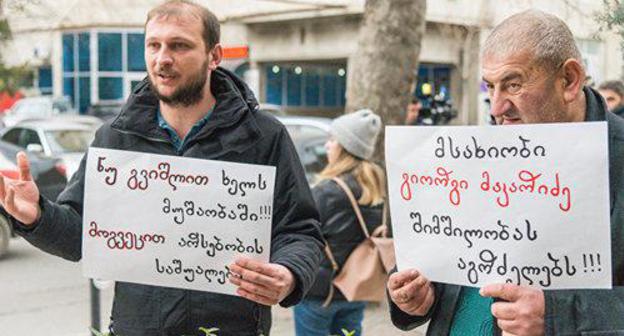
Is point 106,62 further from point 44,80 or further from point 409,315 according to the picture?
point 409,315

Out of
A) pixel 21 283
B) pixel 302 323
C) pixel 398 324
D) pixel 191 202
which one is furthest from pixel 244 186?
pixel 21 283

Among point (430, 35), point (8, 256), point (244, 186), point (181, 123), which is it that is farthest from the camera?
point (430, 35)

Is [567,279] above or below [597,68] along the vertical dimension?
below

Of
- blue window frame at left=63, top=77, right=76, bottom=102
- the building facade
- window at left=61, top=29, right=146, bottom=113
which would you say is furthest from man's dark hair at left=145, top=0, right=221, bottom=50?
blue window frame at left=63, top=77, right=76, bottom=102

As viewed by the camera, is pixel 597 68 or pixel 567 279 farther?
pixel 597 68

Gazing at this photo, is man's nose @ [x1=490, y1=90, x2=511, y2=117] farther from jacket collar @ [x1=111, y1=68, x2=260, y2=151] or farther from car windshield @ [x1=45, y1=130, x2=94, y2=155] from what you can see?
car windshield @ [x1=45, y1=130, x2=94, y2=155]

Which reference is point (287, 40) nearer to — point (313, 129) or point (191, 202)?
point (313, 129)

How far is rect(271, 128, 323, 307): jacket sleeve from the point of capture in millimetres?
2611

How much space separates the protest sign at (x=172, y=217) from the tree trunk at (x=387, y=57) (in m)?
4.70

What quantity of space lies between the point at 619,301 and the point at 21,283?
800 centimetres

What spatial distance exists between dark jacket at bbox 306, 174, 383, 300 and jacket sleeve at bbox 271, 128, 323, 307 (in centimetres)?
163

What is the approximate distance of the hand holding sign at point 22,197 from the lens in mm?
2389

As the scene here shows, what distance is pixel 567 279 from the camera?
5.87ft

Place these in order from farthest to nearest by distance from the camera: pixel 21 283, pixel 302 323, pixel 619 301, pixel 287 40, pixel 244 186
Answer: pixel 287 40 → pixel 21 283 → pixel 302 323 → pixel 244 186 → pixel 619 301
